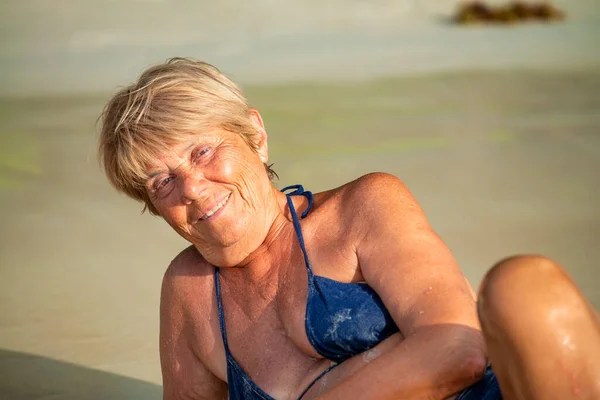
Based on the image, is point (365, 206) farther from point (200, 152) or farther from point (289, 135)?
point (289, 135)

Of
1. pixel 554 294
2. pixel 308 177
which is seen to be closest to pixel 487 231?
pixel 308 177

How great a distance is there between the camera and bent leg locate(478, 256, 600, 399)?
2174mm

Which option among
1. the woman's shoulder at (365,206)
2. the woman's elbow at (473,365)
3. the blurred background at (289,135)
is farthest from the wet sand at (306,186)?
the woman's elbow at (473,365)

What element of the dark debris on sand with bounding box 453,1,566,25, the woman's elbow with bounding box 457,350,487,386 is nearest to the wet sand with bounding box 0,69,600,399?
the woman's elbow with bounding box 457,350,487,386

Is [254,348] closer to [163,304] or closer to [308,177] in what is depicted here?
[163,304]

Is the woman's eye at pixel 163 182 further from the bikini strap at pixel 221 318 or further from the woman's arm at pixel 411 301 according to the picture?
the woman's arm at pixel 411 301

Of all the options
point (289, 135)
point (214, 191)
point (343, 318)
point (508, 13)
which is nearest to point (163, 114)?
point (214, 191)

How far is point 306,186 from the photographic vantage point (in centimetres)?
697

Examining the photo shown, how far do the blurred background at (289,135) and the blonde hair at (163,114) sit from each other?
1.50 m

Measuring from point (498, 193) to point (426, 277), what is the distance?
4109 mm

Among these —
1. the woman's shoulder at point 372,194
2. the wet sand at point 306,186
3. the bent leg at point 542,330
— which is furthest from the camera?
the wet sand at point 306,186

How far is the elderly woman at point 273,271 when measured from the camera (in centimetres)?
258

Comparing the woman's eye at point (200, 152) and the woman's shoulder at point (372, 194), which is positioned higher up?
the woman's eye at point (200, 152)

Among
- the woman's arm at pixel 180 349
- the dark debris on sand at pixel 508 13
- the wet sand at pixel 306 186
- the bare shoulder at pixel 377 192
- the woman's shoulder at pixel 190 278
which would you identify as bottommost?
the wet sand at pixel 306 186
